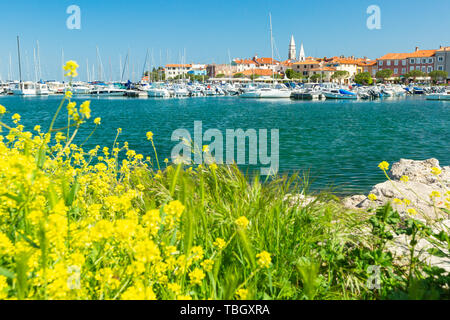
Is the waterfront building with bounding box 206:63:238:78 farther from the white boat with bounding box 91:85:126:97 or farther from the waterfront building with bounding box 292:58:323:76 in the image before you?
the white boat with bounding box 91:85:126:97

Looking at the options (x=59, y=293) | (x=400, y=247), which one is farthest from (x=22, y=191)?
(x=400, y=247)

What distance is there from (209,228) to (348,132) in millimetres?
26807

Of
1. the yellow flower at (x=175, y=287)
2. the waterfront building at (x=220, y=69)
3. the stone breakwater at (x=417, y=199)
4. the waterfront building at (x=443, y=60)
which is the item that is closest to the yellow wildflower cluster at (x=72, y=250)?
the yellow flower at (x=175, y=287)

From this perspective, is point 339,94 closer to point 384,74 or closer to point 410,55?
A: point 384,74

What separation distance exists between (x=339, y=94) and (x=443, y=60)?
73.9 metres

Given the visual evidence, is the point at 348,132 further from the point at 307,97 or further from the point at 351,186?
the point at 307,97

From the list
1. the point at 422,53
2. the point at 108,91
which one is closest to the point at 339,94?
the point at 108,91

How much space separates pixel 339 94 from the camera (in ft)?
247

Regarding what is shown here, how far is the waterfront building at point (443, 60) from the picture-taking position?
123 metres

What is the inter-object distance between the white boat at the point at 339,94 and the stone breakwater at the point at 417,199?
67927 millimetres

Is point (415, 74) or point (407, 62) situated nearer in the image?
point (415, 74)

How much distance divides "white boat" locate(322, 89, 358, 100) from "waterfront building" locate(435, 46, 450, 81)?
70179 mm

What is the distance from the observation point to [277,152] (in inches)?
754

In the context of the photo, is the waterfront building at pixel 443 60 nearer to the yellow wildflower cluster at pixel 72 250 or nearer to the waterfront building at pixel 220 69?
the waterfront building at pixel 220 69
